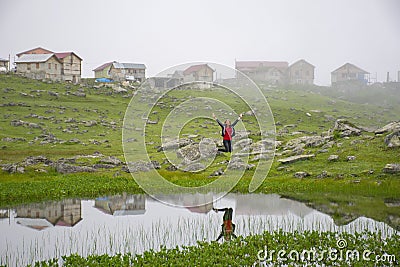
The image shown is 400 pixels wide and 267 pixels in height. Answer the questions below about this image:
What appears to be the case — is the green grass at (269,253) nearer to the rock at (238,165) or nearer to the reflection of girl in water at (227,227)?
the reflection of girl in water at (227,227)

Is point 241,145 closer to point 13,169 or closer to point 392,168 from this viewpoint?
point 392,168

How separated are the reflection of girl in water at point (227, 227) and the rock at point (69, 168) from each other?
16978 millimetres

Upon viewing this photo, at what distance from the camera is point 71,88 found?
3615 inches

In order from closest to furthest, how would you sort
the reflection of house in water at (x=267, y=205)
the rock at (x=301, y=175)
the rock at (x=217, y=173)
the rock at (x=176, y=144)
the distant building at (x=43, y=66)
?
the reflection of house in water at (x=267, y=205), the rock at (x=301, y=175), the rock at (x=217, y=173), the rock at (x=176, y=144), the distant building at (x=43, y=66)

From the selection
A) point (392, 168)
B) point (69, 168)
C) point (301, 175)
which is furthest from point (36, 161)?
point (392, 168)

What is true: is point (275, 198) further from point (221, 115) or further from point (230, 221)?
point (221, 115)

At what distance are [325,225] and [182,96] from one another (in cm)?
7582

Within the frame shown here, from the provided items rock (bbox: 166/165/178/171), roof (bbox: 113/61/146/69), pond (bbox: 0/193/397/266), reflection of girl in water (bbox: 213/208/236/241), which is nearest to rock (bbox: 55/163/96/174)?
rock (bbox: 166/165/178/171)

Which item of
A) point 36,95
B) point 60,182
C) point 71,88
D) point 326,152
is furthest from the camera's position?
point 71,88

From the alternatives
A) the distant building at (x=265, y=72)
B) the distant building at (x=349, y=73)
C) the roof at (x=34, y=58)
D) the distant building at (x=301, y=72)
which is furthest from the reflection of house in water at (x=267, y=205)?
the distant building at (x=349, y=73)

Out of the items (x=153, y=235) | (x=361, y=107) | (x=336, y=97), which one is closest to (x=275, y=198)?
(x=153, y=235)

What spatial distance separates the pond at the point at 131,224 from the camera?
1955cm

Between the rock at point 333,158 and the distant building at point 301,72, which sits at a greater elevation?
the distant building at point 301,72

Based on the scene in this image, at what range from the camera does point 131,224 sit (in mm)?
23688
